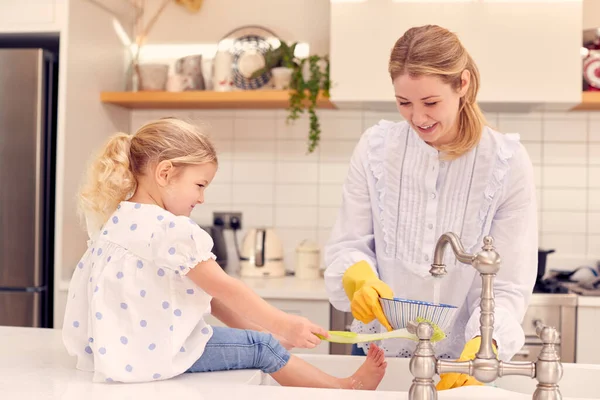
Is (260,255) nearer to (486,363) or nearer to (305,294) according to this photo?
(305,294)

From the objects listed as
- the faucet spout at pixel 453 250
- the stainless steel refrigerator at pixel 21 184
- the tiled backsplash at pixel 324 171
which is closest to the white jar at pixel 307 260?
the tiled backsplash at pixel 324 171

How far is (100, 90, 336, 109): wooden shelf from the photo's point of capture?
9.89 feet

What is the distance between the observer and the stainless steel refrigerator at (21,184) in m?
2.82

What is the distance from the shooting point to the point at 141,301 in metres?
1.37

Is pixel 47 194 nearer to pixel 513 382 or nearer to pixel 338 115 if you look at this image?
pixel 338 115

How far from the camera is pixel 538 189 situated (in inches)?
127

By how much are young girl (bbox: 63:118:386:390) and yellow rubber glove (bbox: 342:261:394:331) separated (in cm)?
7

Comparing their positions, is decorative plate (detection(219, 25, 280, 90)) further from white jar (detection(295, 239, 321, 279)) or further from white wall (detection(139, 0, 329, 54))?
white jar (detection(295, 239, 321, 279))

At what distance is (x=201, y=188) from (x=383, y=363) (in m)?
0.49

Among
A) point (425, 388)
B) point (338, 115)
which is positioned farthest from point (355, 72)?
point (425, 388)

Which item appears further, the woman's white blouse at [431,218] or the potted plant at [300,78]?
the potted plant at [300,78]

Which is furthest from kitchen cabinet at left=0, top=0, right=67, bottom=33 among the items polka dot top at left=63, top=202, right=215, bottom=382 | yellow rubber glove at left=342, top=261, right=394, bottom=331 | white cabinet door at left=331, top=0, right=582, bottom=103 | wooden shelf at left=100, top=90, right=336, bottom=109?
yellow rubber glove at left=342, top=261, right=394, bottom=331

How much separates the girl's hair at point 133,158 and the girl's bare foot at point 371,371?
1.60ft

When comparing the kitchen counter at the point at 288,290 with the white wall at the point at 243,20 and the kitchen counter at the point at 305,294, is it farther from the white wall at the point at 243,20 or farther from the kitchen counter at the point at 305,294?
the white wall at the point at 243,20
